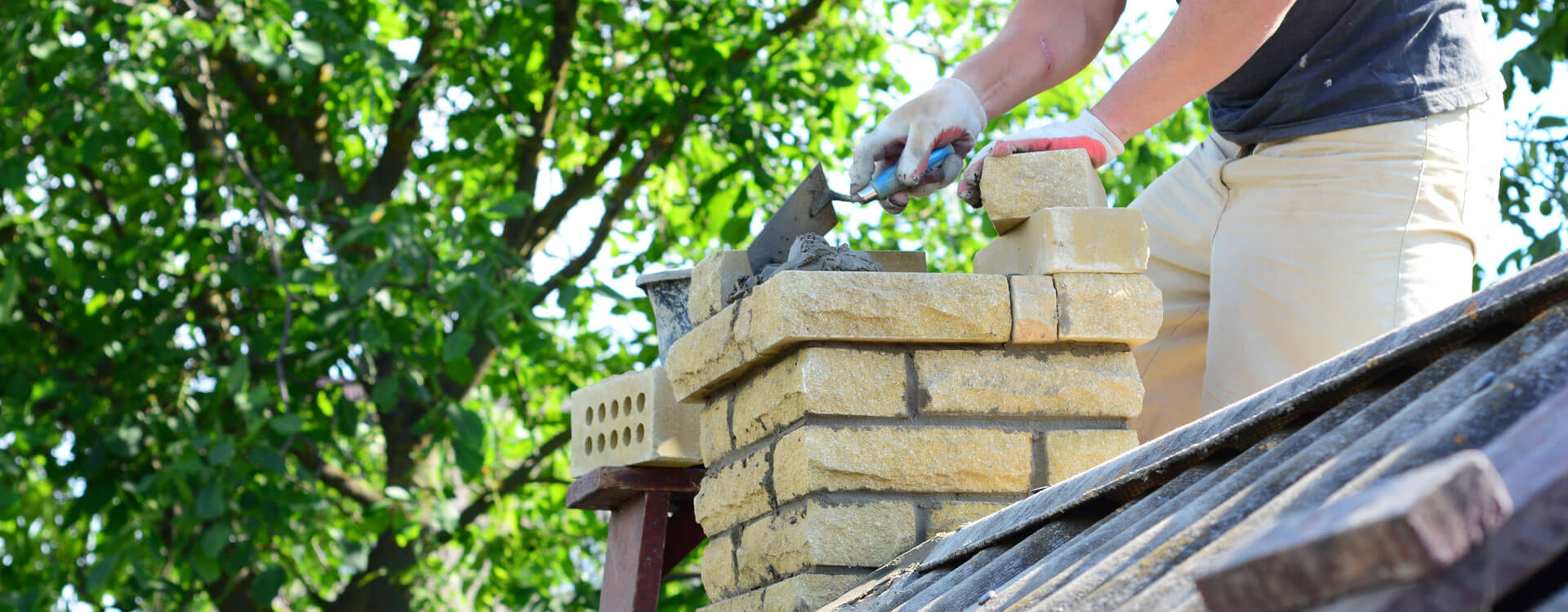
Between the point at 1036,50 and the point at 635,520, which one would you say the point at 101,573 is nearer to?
the point at 635,520

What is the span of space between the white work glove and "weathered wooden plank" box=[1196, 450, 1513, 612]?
1.77 m

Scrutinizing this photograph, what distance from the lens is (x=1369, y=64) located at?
225 cm

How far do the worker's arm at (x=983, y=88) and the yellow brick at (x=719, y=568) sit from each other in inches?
26.1

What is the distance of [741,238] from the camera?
5324 millimetres

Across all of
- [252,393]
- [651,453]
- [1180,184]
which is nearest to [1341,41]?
[1180,184]

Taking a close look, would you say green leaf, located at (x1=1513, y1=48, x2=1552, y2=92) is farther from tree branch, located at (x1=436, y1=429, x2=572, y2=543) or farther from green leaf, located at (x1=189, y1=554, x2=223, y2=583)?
tree branch, located at (x1=436, y1=429, x2=572, y2=543)

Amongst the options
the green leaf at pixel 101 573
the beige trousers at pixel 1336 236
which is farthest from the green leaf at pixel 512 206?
the beige trousers at pixel 1336 236

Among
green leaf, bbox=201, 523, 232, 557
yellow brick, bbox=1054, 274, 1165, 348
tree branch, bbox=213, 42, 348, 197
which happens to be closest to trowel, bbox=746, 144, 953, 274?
yellow brick, bbox=1054, 274, 1165, 348

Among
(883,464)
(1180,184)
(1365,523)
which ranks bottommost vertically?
(1365,523)

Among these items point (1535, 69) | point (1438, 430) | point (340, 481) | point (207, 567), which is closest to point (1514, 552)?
point (1438, 430)

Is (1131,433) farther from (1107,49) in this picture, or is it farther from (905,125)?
(1107,49)

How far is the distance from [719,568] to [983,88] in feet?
3.36

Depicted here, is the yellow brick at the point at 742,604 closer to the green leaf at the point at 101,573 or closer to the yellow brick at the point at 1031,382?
the yellow brick at the point at 1031,382

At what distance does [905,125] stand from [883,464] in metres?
0.72
